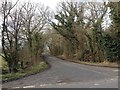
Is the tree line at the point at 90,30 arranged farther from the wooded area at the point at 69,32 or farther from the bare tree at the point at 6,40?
the bare tree at the point at 6,40

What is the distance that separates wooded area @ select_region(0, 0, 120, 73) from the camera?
104 feet

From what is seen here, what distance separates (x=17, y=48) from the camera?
3450cm

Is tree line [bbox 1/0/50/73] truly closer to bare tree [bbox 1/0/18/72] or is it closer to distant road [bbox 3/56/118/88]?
bare tree [bbox 1/0/18/72]

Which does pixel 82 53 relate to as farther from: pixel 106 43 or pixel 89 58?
pixel 106 43

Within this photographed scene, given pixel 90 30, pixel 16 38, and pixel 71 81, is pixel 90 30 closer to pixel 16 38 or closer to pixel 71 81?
pixel 16 38

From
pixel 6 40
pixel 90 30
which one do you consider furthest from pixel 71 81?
pixel 90 30

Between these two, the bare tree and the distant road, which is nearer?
the distant road

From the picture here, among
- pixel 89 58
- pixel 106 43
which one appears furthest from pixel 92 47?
pixel 106 43

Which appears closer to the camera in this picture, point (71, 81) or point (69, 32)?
point (71, 81)

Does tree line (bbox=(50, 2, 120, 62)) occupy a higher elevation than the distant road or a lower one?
higher

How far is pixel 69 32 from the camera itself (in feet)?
164

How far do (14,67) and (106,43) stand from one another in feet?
42.9

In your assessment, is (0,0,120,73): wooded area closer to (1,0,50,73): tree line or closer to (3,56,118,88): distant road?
(1,0,50,73): tree line

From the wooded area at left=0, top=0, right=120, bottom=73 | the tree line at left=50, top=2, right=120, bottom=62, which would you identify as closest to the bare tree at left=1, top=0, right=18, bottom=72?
the wooded area at left=0, top=0, right=120, bottom=73
